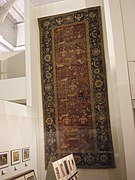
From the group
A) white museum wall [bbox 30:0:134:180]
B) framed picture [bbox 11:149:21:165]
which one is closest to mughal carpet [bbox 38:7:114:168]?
white museum wall [bbox 30:0:134:180]

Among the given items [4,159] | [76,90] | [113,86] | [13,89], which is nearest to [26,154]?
[4,159]

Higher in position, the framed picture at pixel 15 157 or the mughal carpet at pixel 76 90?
the mughal carpet at pixel 76 90

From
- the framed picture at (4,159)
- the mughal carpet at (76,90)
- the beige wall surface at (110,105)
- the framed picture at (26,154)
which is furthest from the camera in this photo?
the mughal carpet at (76,90)

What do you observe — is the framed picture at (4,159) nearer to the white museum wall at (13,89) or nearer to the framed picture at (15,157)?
the framed picture at (15,157)

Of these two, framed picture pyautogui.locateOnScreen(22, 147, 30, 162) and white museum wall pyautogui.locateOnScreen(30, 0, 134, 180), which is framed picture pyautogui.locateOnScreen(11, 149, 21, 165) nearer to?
framed picture pyautogui.locateOnScreen(22, 147, 30, 162)

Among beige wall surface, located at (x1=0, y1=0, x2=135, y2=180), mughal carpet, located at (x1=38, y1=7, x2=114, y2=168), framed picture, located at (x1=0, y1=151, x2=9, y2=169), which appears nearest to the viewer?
framed picture, located at (x1=0, y1=151, x2=9, y2=169)

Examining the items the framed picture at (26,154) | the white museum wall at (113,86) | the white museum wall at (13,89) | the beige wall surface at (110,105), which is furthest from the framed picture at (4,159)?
the white museum wall at (113,86)

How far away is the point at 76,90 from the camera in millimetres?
2768

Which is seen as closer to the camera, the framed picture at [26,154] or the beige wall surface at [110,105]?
the beige wall surface at [110,105]

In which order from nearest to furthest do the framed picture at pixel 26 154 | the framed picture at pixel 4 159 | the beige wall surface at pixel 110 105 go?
the framed picture at pixel 4 159 → the beige wall surface at pixel 110 105 → the framed picture at pixel 26 154

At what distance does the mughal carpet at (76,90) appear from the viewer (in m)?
2.59

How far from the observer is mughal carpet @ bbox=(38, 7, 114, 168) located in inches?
102

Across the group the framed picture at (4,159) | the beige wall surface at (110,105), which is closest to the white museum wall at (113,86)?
the beige wall surface at (110,105)

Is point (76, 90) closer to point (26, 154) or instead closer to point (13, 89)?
point (13, 89)
